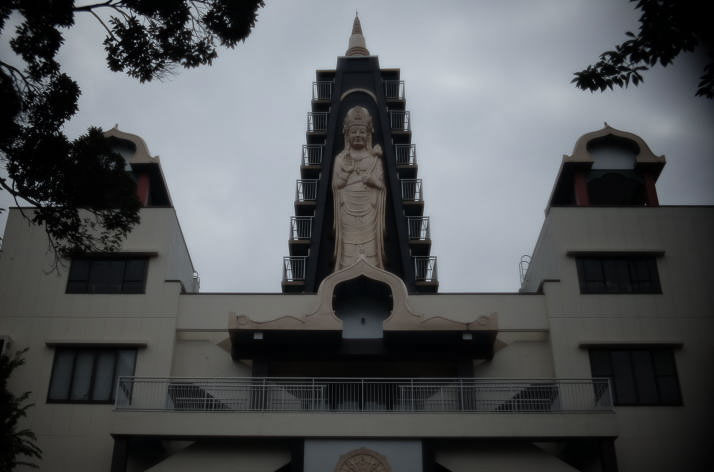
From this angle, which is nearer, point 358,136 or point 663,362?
point 663,362

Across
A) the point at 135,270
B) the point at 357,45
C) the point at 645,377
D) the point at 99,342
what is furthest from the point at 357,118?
the point at 645,377

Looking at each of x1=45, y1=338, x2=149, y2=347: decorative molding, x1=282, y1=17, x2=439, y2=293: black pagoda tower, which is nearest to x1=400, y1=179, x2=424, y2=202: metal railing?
Answer: x1=282, y1=17, x2=439, y2=293: black pagoda tower

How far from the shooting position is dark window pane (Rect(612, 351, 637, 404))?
25.4 m

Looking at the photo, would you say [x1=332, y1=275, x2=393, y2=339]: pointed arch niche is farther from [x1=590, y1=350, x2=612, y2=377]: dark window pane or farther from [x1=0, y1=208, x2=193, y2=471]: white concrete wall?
[x1=590, y1=350, x2=612, y2=377]: dark window pane

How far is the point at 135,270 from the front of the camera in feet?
91.0

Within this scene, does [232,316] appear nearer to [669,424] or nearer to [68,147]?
[68,147]

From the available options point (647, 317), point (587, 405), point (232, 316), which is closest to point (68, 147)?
point (232, 316)

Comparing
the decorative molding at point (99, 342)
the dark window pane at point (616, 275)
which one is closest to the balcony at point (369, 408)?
the decorative molding at point (99, 342)

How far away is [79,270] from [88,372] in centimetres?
374

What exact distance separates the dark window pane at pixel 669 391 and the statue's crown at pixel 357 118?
1430 centimetres

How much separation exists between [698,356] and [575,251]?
514 cm

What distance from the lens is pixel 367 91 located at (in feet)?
114

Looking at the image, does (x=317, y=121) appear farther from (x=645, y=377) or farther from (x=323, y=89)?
(x=645, y=377)

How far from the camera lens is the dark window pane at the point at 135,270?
27.6m
